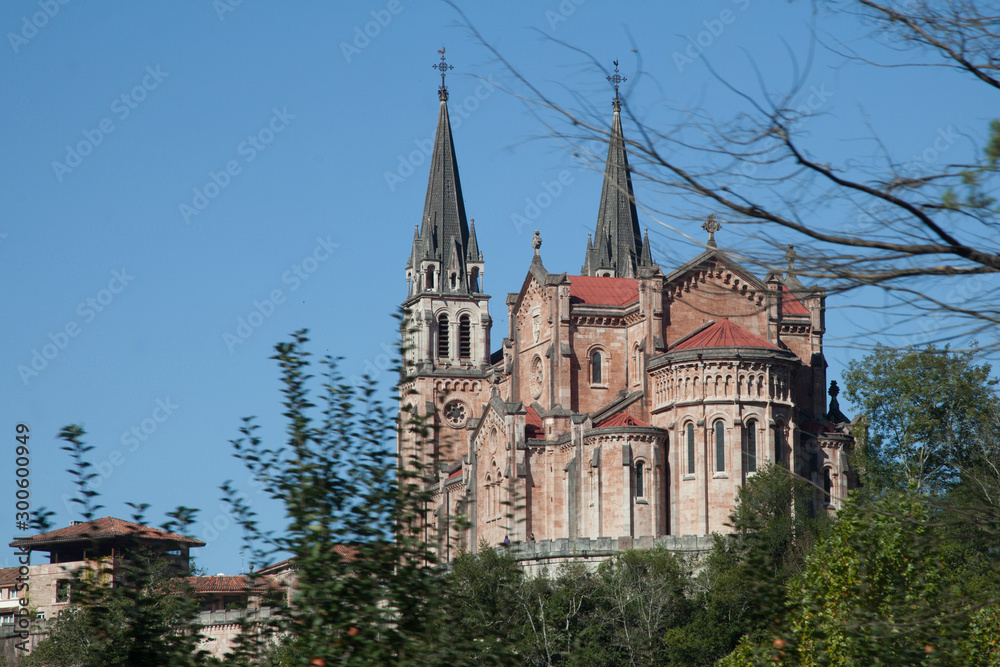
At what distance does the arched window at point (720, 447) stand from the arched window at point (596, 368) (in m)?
9.12

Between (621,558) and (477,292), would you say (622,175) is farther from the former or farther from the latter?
(477,292)

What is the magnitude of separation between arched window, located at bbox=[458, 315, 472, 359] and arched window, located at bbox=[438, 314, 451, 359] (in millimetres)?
783

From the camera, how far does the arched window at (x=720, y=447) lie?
61344mm

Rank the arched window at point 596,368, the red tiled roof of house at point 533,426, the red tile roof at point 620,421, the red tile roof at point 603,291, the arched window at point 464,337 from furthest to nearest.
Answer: the arched window at point 464,337
the red tile roof at point 603,291
the arched window at point 596,368
the red tiled roof of house at point 533,426
the red tile roof at point 620,421

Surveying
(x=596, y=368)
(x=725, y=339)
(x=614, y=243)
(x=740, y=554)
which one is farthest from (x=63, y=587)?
(x=614, y=243)

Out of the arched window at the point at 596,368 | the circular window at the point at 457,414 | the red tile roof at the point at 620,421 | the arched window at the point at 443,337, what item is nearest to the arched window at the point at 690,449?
the red tile roof at the point at 620,421

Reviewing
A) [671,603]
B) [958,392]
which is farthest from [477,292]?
[671,603]

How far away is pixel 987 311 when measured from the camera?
10000mm

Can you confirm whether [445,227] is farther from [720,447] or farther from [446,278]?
[720,447]

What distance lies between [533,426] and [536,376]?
353cm

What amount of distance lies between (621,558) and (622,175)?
157 ft

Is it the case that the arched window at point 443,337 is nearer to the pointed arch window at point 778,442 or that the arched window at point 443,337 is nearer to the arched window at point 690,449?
the arched window at point 690,449

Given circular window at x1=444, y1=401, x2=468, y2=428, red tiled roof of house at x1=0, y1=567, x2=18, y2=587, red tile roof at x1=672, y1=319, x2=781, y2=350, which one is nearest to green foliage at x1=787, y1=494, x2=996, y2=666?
red tile roof at x1=672, y1=319, x2=781, y2=350

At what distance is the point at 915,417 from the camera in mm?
68688
